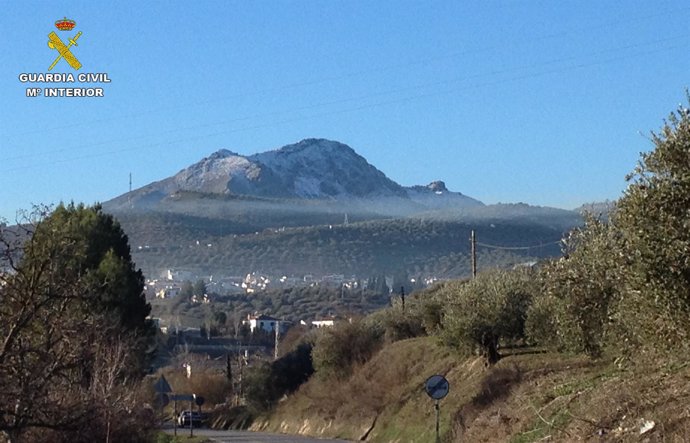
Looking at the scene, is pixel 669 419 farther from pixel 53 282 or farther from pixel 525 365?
pixel 525 365

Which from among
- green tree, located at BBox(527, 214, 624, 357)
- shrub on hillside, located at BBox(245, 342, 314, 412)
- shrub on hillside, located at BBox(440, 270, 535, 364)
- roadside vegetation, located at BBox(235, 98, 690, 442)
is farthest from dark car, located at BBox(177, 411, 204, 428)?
green tree, located at BBox(527, 214, 624, 357)

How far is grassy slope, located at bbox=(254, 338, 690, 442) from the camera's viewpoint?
17.2m

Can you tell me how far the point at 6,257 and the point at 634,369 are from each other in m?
11.0

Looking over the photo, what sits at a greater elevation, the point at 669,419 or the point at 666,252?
the point at 666,252

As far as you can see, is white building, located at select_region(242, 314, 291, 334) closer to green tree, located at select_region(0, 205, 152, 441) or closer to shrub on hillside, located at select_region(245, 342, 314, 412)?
shrub on hillside, located at select_region(245, 342, 314, 412)

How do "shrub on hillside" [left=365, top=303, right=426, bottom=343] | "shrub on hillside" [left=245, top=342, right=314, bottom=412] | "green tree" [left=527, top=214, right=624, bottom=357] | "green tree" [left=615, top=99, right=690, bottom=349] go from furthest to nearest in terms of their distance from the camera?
"shrub on hillside" [left=245, top=342, right=314, bottom=412] < "shrub on hillside" [left=365, top=303, right=426, bottom=343] < "green tree" [left=527, top=214, right=624, bottom=357] < "green tree" [left=615, top=99, right=690, bottom=349]

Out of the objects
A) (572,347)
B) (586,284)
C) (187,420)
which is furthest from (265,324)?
(586,284)

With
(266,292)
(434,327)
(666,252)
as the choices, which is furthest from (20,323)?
(266,292)

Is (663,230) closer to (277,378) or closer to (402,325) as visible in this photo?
(402,325)

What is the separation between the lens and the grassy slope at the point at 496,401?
678 inches

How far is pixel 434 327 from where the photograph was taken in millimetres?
50875

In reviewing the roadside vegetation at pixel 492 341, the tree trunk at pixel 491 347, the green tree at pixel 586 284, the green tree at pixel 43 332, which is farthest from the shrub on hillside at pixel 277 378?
the green tree at pixel 43 332

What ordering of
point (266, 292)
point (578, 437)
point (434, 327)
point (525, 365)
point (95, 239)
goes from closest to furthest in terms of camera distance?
point (578, 437), point (525, 365), point (95, 239), point (434, 327), point (266, 292)

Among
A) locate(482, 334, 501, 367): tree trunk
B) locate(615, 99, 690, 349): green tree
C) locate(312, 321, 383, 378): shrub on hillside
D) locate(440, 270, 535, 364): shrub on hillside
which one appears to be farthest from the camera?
locate(312, 321, 383, 378): shrub on hillside
